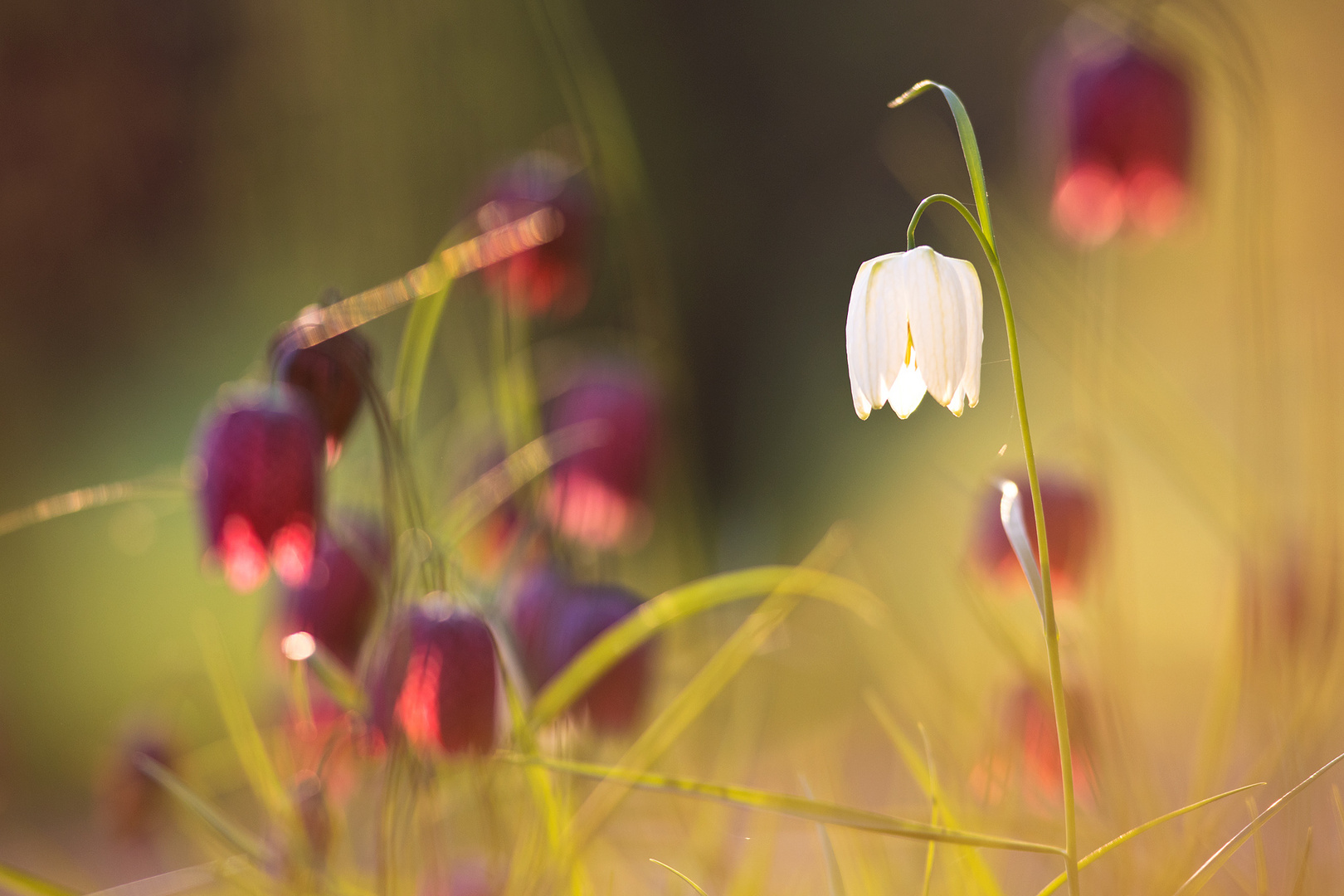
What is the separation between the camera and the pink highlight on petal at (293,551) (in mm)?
672

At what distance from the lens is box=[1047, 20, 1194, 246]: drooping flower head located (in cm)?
102

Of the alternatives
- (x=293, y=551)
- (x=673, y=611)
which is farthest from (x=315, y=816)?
(x=673, y=611)

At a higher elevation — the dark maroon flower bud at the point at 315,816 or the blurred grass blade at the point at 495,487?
the blurred grass blade at the point at 495,487

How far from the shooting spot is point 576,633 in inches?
31.2

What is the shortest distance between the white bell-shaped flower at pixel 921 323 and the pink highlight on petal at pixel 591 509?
0.58 m

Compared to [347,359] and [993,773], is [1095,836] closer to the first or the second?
[993,773]

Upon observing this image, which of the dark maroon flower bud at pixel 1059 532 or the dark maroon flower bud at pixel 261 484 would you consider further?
the dark maroon flower bud at pixel 1059 532

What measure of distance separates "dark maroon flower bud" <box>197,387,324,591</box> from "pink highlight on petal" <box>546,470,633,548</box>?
366mm

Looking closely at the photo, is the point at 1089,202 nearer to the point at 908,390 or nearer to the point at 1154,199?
the point at 1154,199

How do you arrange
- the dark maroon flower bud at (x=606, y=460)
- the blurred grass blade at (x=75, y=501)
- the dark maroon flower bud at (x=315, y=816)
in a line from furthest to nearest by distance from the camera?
1. the dark maroon flower bud at (x=606, y=460)
2. the dark maroon flower bud at (x=315, y=816)
3. the blurred grass blade at (x=75, y=501)

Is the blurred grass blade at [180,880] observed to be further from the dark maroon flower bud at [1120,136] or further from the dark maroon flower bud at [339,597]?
the dark maroon flower bud at [1120,136]

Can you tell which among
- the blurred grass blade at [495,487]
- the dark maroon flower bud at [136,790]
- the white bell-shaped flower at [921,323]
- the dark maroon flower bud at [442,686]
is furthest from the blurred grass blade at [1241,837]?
the dark maroon flower bud at [136,790]

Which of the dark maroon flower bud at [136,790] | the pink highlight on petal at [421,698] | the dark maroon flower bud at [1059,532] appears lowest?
the dark maroon flower bud at [136,790]

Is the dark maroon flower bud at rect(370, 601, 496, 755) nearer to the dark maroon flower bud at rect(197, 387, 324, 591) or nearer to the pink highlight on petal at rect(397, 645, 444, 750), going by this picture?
the pink highlight on petal at rect(397, 645, 444, 750)
